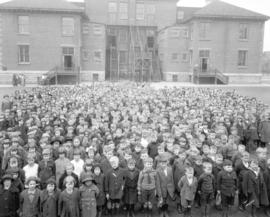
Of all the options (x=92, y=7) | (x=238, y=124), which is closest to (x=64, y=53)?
(x=92, y=7)

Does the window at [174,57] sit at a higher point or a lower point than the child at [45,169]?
higher

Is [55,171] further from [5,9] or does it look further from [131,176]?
[5,9]

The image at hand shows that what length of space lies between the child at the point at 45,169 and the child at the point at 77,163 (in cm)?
50

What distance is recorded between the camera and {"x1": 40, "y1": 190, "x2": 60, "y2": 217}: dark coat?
589 centimetres

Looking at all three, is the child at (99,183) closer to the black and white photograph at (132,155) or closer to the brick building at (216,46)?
the black and white photograph at (132,155)

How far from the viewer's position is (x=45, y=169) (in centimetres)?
705

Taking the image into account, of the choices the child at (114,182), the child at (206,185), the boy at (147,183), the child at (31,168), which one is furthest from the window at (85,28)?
the child at (206,185)

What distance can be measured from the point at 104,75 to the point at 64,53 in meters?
5.83

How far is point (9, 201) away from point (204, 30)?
1430 inches

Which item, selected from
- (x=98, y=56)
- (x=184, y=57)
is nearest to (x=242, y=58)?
(x=184, y=57)

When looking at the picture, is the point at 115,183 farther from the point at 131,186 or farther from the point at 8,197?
the point at 8,197

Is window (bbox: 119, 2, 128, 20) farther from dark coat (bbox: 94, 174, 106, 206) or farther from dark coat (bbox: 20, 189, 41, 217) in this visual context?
dark coat (bbox: 20, 189, 41, 217)

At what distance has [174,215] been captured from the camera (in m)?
7.14

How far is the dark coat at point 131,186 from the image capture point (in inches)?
271
